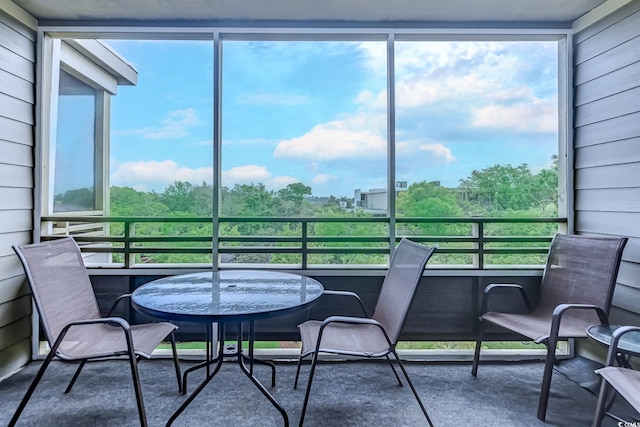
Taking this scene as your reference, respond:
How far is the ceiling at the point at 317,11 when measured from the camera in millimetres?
2355

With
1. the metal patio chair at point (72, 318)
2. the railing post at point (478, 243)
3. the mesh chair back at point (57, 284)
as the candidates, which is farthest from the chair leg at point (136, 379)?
the railing post at point (478, 243)

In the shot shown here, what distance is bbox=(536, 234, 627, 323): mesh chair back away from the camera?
210 centimetres

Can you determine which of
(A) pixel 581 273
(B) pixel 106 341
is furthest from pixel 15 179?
(A) pixel 581 273

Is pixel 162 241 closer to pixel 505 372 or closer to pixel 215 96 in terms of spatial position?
pixel 215 96

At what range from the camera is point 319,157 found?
2.71 m

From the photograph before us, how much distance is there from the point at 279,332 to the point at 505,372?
167cm

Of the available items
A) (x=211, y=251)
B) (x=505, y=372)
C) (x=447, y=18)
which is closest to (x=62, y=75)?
(x=211, y=251)

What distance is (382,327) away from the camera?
1.79m

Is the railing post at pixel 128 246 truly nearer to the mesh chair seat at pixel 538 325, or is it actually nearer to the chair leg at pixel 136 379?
the chair leg at pixel 136 379

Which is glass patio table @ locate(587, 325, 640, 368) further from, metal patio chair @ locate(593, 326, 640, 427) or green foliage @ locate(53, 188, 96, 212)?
green foliage @ locate(53, 188, 96, 212)

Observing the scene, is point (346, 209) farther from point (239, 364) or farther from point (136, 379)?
point (136, 379)

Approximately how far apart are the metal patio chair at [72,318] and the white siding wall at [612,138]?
2.96 m

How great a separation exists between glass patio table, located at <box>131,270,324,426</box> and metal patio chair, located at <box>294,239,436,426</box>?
9.2 inches

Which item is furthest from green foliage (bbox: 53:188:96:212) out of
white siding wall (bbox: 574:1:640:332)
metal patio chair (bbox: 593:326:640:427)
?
white siding wall (bbox: 574:1:640:332)
